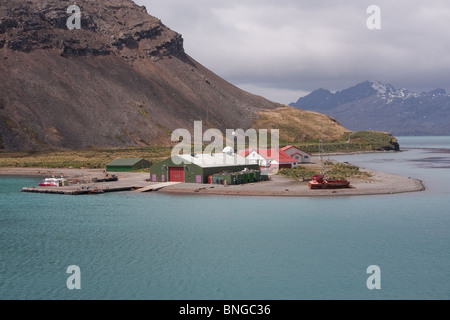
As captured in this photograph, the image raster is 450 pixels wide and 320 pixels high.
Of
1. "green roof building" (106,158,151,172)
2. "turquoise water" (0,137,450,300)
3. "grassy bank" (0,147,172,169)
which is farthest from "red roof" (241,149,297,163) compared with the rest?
"turquoise water" (0,137,450,300)

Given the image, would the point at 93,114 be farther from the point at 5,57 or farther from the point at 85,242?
the point at 85,242

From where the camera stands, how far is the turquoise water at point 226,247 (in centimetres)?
3347

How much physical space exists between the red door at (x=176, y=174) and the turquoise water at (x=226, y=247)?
12688mm

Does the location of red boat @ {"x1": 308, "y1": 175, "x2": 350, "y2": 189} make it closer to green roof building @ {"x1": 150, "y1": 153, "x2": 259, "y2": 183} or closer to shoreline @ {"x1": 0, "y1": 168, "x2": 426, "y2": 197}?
shoreline @ {"x1": 0, "y1": 168, "x2": 426, "y2": 197}

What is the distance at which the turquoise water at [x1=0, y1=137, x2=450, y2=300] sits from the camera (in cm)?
3347

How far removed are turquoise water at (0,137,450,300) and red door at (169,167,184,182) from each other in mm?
12688

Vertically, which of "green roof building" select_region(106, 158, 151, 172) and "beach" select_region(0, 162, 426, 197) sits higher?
"green roof building" select_region(106, 158, 151, 172)

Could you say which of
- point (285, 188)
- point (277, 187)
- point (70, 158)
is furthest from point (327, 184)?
point (70, 158)

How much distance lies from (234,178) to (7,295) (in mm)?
52475

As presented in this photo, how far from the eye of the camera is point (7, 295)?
32094 mm

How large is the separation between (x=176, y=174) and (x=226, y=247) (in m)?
41.5

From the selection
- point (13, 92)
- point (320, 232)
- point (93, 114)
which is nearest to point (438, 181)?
point (320, 232)

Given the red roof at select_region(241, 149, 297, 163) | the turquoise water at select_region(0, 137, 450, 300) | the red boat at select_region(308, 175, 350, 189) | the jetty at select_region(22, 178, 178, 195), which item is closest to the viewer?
the turquoise water at select_region(0, 137, 450, 300)
